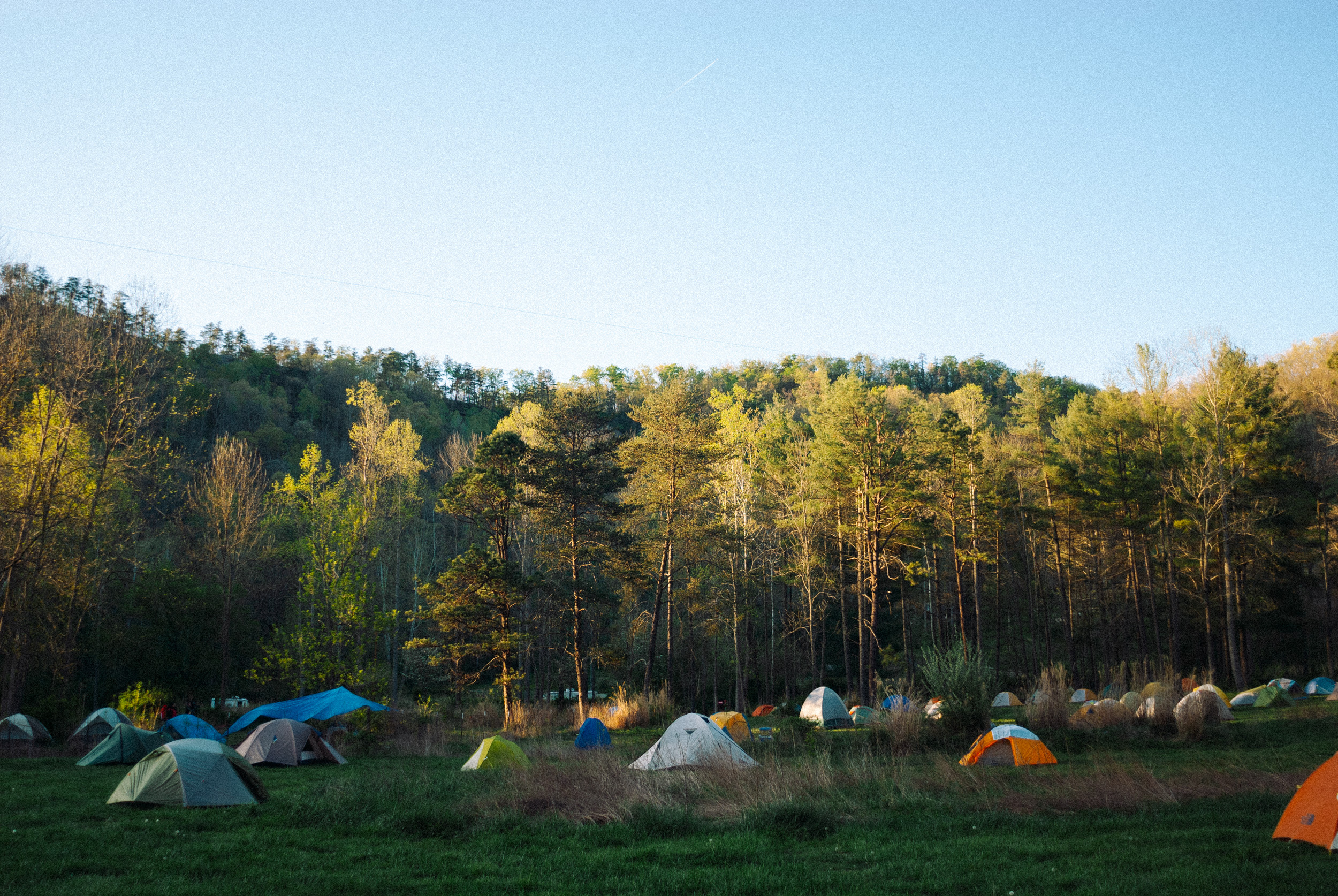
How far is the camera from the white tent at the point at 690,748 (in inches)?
555

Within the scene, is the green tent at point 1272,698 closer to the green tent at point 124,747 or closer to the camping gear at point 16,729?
the green tent at point 124,747

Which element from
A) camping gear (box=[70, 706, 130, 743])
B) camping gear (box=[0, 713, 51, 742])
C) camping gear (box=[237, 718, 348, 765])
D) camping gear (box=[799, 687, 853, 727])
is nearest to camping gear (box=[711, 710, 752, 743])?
camping gear (box=[799, 687, 853, 727])

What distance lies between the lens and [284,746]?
17.8m

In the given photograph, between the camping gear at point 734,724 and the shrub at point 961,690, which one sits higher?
the shrub at point 961,690

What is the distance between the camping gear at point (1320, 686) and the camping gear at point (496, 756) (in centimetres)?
2744

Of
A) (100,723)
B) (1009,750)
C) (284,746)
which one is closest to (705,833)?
(1009,750)

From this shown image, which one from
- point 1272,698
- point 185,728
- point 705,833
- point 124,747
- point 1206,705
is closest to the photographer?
point 705,833

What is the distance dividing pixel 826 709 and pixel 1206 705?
1042 centimetres

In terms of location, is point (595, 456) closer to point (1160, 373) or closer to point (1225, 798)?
point (1225, 798)

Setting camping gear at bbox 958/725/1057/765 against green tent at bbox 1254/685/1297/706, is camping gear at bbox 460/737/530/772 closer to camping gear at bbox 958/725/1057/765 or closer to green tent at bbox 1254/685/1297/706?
camping gear at bbox 958/725/1057/765

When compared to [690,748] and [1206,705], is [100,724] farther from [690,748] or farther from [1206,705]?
[1206,705]

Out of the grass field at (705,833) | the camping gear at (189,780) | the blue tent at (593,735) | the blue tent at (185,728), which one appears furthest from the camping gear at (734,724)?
the blue tent at (185,728)

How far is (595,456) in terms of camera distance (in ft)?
88.5

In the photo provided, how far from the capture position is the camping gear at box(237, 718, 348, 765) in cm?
1759
